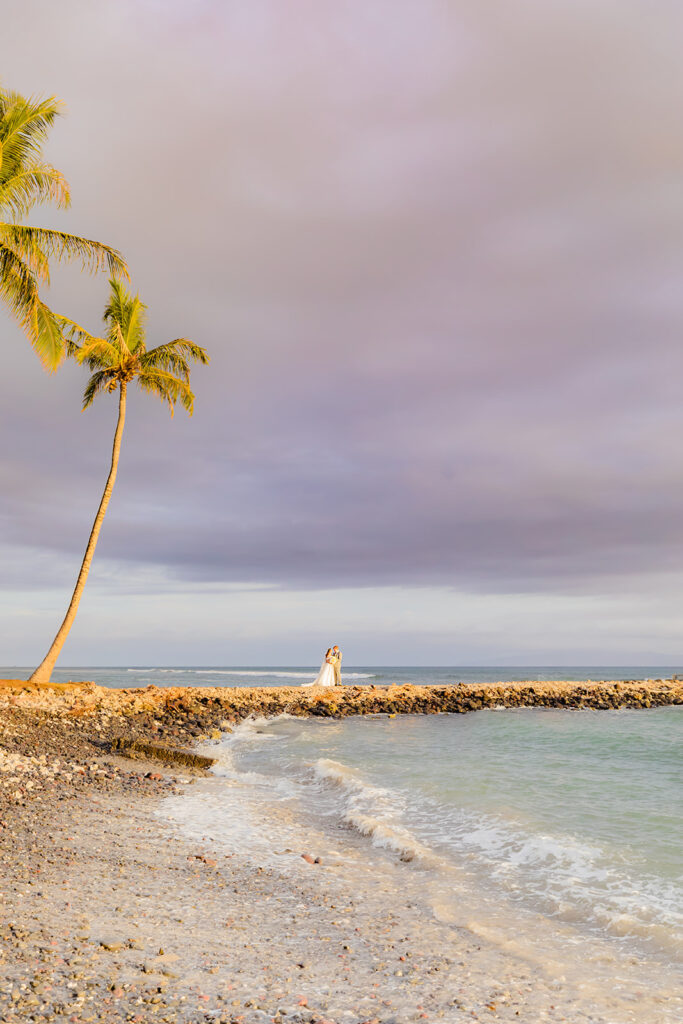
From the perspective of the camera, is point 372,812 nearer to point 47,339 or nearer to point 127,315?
point 47,339

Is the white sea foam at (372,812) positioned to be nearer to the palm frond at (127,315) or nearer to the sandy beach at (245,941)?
the sandy beach at (245,941)

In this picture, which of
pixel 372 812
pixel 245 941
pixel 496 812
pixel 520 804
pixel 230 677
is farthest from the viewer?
pixel 230 677

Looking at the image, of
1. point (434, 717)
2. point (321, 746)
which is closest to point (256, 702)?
point (434, 717)

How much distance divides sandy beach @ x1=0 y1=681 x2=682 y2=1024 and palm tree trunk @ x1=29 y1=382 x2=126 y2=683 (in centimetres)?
1645

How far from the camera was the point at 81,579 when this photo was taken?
27.1 meters

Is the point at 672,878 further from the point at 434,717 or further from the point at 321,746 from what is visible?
the point at 434,717

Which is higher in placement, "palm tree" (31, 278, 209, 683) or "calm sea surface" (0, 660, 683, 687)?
"palm tree" (31, 278, 209, 683)

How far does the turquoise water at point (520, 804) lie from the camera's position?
802 cm

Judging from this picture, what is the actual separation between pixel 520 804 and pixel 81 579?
65.9 ft

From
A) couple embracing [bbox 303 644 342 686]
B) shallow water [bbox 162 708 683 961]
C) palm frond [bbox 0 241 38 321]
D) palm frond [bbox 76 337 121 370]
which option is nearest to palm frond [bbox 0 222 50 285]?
palm frond [bbox 0 241 38 321]

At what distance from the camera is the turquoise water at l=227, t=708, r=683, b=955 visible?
26.3ft

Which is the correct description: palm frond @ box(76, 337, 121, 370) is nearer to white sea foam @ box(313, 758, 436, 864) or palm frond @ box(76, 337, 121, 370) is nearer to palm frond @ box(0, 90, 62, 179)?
palm frond @ box(0, 90, 62, 179)

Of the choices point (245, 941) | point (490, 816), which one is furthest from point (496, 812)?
point (245, 941)

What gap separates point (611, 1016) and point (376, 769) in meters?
11.5
